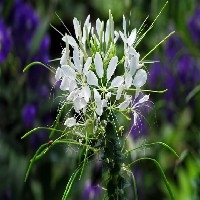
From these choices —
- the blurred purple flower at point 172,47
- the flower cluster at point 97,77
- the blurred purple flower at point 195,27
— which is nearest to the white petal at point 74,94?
the flower cluster at point 97,77

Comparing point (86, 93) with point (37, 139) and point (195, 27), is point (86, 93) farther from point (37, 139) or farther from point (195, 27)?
point (195, 27)

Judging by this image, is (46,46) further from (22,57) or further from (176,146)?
(176,146)

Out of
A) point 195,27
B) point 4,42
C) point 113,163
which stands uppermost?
point 195,27

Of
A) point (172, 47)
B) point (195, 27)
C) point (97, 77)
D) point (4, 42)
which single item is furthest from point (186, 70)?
point (97, 77)

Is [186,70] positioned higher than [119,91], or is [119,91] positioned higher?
[186,70]

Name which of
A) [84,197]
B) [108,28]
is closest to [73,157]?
[84,197]

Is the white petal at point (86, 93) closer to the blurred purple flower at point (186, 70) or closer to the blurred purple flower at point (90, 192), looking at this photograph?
the blurred purple flower at point (90, 192)

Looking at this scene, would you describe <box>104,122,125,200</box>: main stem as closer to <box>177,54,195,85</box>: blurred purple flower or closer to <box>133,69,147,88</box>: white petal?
<box>133,69,147,88</box>: white petal
